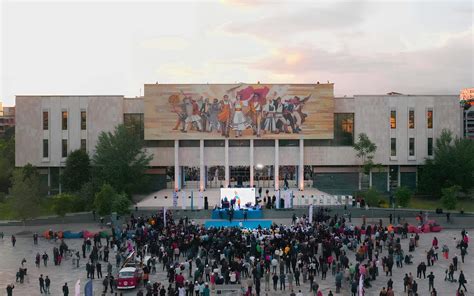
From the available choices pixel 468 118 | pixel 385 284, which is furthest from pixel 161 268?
pixel 468 118

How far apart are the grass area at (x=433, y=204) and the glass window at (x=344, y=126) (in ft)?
36.8

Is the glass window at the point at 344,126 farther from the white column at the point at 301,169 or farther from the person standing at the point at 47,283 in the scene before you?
the person standing at the point at 47,283

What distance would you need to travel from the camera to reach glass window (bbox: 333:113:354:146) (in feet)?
217

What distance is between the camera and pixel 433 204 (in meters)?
56.0

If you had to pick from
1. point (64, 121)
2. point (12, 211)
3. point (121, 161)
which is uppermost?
point (64, 121)

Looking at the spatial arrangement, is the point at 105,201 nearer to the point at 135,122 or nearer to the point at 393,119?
the point at 135,122

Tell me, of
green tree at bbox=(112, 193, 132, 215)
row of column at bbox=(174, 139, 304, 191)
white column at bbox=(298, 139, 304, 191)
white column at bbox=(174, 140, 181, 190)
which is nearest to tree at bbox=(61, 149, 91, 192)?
white column at bbox=(174, 140, 181, 190)

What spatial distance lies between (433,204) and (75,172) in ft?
130

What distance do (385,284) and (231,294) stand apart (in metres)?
8.04

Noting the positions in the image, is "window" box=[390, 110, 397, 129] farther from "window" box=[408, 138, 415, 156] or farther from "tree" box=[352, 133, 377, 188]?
"tree" box=[352, 133, 377, 188]

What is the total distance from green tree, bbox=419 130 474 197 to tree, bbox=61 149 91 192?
38384mm

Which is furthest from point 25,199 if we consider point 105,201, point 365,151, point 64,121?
point 365,151

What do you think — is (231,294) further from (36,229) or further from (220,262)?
(36,229)

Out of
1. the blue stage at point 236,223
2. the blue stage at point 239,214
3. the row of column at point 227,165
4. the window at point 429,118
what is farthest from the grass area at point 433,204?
the blue stage at point 236,223
